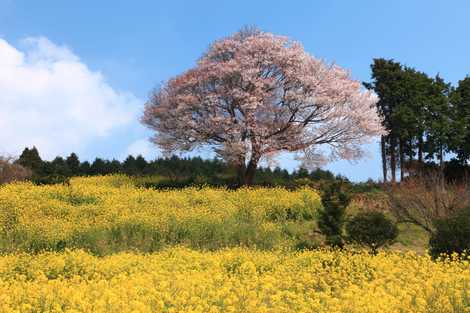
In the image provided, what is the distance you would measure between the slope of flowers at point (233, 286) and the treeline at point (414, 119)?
25348 mm

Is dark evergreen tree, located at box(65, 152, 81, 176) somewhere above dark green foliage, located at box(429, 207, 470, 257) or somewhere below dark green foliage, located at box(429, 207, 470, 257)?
above

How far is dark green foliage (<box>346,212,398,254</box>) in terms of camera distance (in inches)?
595

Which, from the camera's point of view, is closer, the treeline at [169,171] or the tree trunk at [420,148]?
the treeline at [169,171]

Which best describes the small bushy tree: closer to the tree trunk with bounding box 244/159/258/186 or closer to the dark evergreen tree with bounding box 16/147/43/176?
the dark evergreen tree with bounding box 16/147/43/176

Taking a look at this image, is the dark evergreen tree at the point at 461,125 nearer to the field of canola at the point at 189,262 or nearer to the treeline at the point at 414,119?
the treeline at the point at 414,119

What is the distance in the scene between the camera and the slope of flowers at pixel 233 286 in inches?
302

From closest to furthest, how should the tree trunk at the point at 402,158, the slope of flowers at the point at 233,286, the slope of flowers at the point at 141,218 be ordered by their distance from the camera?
the slope of flowers at the point at 233,286 < the slope of flowers at the point at 141,218 < the tree trunk at the point at 402,158

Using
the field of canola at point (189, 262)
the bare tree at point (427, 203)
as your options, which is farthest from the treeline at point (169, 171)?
the bare tree at point (427, 203)

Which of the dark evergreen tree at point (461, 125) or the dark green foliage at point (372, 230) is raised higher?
the dark evergreen tree at point (461, 125)

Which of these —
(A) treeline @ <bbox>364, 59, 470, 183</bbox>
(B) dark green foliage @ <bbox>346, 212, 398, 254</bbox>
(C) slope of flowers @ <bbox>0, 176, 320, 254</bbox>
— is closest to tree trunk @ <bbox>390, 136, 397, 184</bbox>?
(A) treeline @ <bbox>364, 59, 470, 183</bbox>

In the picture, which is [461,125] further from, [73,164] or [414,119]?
[73,164]

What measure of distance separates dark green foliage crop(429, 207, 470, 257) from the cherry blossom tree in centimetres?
1482

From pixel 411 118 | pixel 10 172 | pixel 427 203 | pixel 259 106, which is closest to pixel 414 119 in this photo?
pixel 411 118

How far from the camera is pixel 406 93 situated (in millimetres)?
38281
